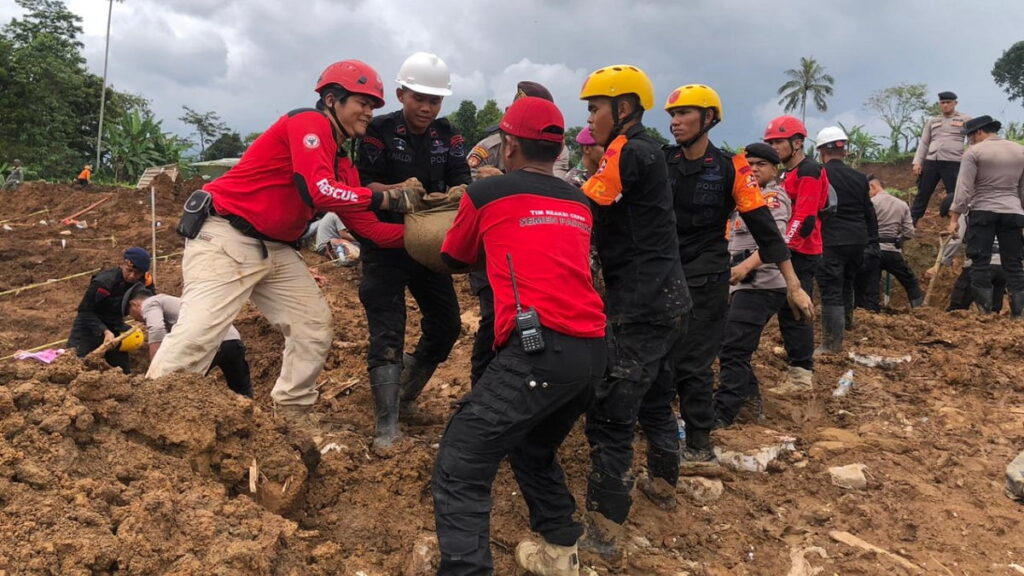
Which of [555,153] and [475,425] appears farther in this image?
[555,153]

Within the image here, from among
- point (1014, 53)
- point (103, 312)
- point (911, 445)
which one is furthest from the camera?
point (1014, 53)

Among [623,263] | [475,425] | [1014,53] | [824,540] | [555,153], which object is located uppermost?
[1014,53]

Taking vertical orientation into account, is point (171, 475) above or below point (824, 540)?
above

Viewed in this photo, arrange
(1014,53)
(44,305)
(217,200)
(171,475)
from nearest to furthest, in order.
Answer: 1. (171,475)
2. (217,200)
3. (44,305)
4. (1014,53)

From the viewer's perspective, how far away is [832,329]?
276 inches

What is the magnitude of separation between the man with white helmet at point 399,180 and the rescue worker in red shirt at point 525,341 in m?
1.22

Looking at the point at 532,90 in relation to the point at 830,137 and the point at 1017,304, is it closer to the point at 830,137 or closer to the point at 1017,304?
the point at 830,137

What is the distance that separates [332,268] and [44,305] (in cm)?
456

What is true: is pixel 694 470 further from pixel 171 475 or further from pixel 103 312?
pixel 103 312

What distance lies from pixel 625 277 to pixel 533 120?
1003 mm

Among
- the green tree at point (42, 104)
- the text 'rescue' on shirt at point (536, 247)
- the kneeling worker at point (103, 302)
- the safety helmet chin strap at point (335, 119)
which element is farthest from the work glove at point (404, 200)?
the green tree at point (42, 104)

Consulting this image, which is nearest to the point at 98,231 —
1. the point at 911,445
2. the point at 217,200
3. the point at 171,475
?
the point at 217,200

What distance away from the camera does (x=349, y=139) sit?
386 centimetres

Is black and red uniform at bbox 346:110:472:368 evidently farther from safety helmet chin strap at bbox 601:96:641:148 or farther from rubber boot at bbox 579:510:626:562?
rubber boot at bbox 579:510:626:562
